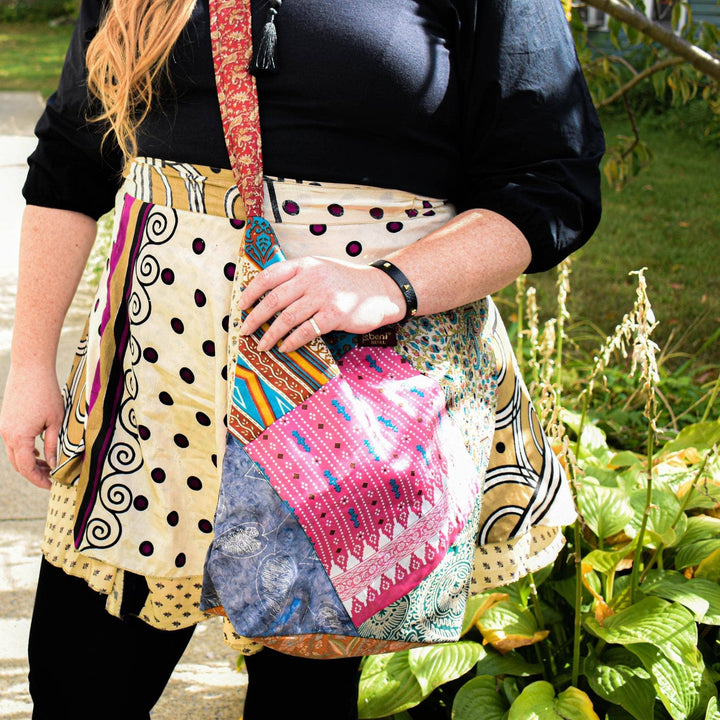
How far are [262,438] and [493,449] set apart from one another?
46 cm

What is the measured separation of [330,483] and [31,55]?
63.4ft

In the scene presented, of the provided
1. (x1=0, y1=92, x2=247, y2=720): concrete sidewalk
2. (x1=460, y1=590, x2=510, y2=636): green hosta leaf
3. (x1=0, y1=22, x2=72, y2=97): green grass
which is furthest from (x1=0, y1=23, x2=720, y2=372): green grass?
(x1=0, y1=22, x2=72, y2=97): green grass

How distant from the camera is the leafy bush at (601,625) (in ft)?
6.03

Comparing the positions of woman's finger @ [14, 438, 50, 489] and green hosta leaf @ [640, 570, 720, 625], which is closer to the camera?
woman's finger @ [14, 438, 50, 489]

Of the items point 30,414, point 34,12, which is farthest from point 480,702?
point 34,12

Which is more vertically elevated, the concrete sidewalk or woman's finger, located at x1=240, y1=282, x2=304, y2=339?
woman's finger, located at x1=240, y1=282, x2=304, y2=339

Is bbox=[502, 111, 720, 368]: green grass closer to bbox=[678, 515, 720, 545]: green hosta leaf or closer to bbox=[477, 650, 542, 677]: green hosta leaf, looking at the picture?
bbox=[678, 515, 720, 545]: green hosta leaf

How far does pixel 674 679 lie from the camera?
1825 millimetres

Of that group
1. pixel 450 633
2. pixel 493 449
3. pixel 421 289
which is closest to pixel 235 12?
pixel 421 289

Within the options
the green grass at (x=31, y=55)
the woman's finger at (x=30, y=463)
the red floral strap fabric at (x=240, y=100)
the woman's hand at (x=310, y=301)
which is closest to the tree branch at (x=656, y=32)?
the red floral strap fabric at (x=240, y=100)

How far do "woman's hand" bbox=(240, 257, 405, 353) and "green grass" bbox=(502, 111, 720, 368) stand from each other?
9.21 feet

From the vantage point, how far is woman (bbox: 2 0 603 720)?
120cm

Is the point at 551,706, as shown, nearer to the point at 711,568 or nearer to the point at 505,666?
the point at 505,666

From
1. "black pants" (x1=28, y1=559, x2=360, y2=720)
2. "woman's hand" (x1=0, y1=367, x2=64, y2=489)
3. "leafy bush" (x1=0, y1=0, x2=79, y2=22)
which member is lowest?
"leafy bush" (x1=0, y1=0, x2=79, y2=22)
